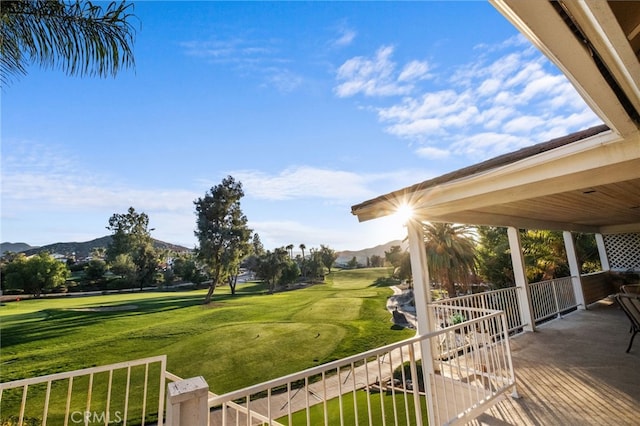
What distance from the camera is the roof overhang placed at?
2.78ft

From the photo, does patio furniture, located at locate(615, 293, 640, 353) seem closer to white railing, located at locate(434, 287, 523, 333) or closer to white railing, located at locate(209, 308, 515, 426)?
white railing, located at locate(434, 287, 523, 333)

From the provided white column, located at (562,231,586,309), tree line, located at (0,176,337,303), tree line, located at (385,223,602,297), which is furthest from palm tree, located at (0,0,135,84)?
tree line, located at (0,176,337,303)

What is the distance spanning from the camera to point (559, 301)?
6902 mm

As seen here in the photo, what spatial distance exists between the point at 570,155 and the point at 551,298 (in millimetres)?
6018

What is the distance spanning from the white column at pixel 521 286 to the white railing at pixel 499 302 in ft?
0.28

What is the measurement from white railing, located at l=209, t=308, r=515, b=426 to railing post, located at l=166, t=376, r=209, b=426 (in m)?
0.08

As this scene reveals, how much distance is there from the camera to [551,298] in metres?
6.69

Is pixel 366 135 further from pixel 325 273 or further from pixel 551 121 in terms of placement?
pixel 325 273

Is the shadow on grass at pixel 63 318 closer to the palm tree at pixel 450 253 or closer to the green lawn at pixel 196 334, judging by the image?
the green lawn at pixel 196 334

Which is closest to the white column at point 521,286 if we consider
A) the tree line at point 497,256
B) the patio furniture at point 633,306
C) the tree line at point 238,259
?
the patio furniture at point 633,306

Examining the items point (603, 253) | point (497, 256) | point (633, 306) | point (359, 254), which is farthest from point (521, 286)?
point (359, 254)

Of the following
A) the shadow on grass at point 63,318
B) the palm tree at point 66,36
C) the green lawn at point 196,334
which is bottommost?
the green lawn at point 196,334

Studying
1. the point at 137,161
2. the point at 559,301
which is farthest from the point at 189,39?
the point at 559,301

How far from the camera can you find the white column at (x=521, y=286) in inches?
219
